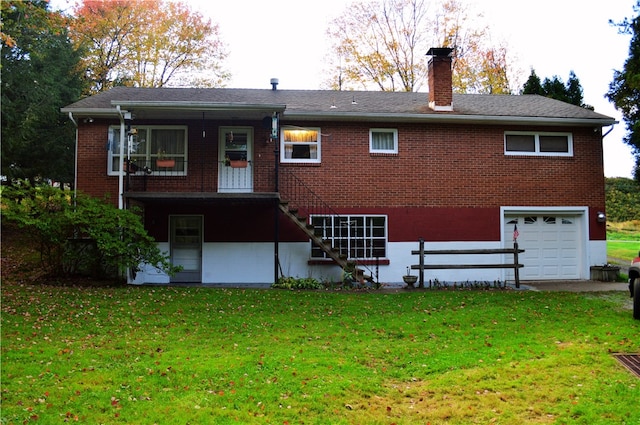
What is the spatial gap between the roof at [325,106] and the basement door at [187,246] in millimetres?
3093

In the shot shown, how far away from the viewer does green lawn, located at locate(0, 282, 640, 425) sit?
4.94 m

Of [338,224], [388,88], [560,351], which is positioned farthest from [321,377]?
[388,88]

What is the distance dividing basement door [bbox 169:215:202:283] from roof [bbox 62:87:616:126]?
10.1 feet

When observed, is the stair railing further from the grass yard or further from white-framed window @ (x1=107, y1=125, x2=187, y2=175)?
the grass yard

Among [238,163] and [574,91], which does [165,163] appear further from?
[574,91]

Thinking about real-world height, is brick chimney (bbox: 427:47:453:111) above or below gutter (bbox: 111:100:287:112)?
above

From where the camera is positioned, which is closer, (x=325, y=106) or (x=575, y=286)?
(x=575, y=286)

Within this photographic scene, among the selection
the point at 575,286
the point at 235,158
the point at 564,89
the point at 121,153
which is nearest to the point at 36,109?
the point at 121,153

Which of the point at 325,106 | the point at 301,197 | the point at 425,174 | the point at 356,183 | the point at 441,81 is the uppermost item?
the point at 441,81

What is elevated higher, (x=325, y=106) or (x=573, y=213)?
(x=325, y=106)

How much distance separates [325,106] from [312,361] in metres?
10.1

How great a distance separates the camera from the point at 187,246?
48.1 feet

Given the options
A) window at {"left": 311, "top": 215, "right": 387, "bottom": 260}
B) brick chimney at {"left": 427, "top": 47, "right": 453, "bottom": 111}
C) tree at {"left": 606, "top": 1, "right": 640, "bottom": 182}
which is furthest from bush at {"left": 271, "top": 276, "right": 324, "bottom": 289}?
tree at {"left": 606, "top": 1, "right": 640, "bottom": 182}

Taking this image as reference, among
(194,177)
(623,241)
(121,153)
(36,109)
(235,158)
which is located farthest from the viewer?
(623,241)
